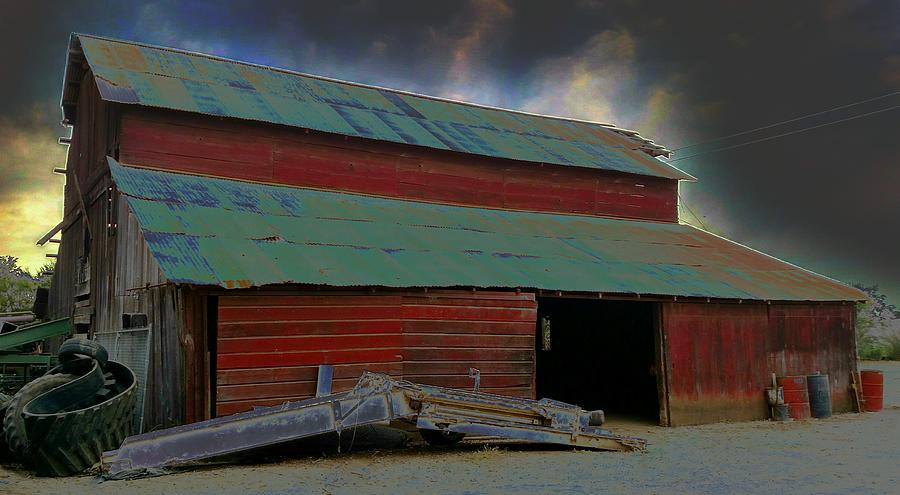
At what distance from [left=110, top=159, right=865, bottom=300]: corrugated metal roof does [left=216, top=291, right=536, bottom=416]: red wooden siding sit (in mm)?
564

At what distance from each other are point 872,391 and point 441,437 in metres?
13.2

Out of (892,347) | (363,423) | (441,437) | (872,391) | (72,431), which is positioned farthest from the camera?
(892,347)

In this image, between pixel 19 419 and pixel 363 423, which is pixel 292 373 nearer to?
pixel 363 423

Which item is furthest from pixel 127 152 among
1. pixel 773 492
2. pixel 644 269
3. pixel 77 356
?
pixel 773 492

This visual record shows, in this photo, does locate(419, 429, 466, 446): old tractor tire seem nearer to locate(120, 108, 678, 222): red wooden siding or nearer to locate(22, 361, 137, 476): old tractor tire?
locate(22, 361, 137, 476): old tractor tire

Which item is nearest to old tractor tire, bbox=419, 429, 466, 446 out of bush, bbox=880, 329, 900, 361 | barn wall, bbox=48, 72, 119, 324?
barn wall, bbox=48, 72, 119, 324

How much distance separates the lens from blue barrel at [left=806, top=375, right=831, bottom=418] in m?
18.7

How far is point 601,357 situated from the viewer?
22.5 metres

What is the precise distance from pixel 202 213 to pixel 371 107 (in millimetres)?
8048

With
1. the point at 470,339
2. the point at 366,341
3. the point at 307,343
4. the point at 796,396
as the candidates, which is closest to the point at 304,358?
the point at 307,343

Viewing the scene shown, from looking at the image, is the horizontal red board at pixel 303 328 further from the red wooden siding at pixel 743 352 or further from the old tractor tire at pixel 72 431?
the red wooden siding at pixel 743 352

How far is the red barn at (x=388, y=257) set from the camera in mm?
13047

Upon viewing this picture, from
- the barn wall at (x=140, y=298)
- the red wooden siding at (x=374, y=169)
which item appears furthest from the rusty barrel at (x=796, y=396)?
the barn wall at (x=140, y=298)

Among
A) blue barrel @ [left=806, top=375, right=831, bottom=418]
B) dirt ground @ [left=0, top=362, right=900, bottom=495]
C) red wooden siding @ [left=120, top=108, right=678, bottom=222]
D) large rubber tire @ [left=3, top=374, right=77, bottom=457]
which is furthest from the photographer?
blue barrel @ [left=806, top=375, right=831, bottom=418]
